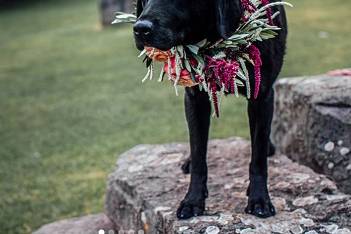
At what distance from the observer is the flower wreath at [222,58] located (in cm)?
281

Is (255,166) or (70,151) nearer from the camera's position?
(255,166)

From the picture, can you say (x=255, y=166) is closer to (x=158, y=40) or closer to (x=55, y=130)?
(x=158, y=40)

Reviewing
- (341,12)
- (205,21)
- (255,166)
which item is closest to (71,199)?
(255,166)

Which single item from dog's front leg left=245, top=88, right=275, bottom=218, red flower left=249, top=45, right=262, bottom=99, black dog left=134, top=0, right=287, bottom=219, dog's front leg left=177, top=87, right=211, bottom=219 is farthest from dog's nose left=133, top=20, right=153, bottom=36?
dog's front leg left=245, top=88, right=275, bottom=218

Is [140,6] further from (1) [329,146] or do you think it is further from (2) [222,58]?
(1) [329,146]

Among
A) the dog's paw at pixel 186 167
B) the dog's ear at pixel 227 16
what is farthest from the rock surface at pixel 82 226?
the dog's ear at pixel 227 16

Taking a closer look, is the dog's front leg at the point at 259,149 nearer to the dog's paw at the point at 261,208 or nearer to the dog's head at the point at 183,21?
the dog's paw at the point at 261,208

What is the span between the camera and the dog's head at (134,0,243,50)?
2.65 m

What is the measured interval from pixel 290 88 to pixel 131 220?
148 centimetres

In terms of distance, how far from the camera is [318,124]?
3.98 metres

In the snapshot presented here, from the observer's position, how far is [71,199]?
17.1 feet

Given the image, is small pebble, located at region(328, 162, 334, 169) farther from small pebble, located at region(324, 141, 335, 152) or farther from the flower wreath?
the flower wreath

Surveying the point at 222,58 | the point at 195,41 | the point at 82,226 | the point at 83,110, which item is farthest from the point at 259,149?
the point at 83,110

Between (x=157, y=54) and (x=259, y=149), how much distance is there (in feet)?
2.56
